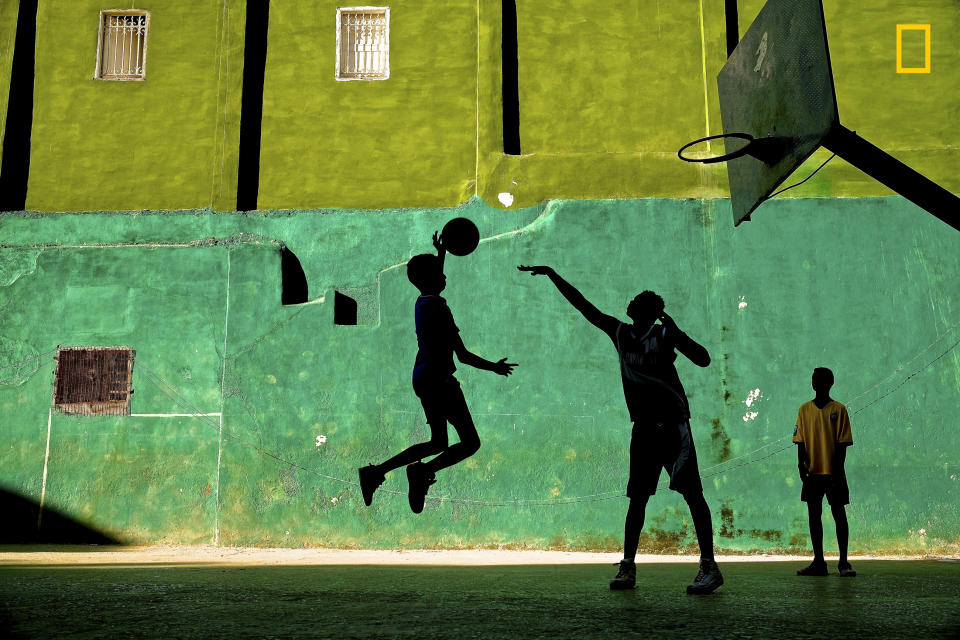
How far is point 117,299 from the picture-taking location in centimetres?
1102

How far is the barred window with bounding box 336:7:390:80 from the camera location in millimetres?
12648

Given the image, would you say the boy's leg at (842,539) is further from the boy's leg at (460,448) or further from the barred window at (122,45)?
the barred window at (122,45)

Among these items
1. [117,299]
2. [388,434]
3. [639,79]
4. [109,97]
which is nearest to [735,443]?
[388,434]

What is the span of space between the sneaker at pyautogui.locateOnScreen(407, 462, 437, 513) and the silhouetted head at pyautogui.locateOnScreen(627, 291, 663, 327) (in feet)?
13.7

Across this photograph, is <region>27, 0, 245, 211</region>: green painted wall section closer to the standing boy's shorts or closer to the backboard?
the standing boy's shorts

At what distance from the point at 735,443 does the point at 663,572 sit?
3.36m

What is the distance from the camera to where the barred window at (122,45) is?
12.9 meters

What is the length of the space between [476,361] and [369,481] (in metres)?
1.80

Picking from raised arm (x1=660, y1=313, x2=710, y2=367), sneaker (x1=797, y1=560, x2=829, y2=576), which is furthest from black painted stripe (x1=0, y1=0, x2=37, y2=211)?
sneaker (x1=797, y1=560, x2=829, y2=576)

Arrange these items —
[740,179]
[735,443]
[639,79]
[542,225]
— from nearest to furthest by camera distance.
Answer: [740,179] → [735,443] → [542,225] → [639,79]

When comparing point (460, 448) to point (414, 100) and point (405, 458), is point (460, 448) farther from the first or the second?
point (414, 100)

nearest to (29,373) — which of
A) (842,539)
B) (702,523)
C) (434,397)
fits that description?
(434,397)

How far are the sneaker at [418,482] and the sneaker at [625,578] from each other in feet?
13.5

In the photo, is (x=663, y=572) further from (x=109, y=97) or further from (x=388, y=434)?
(x=109, y=97)
